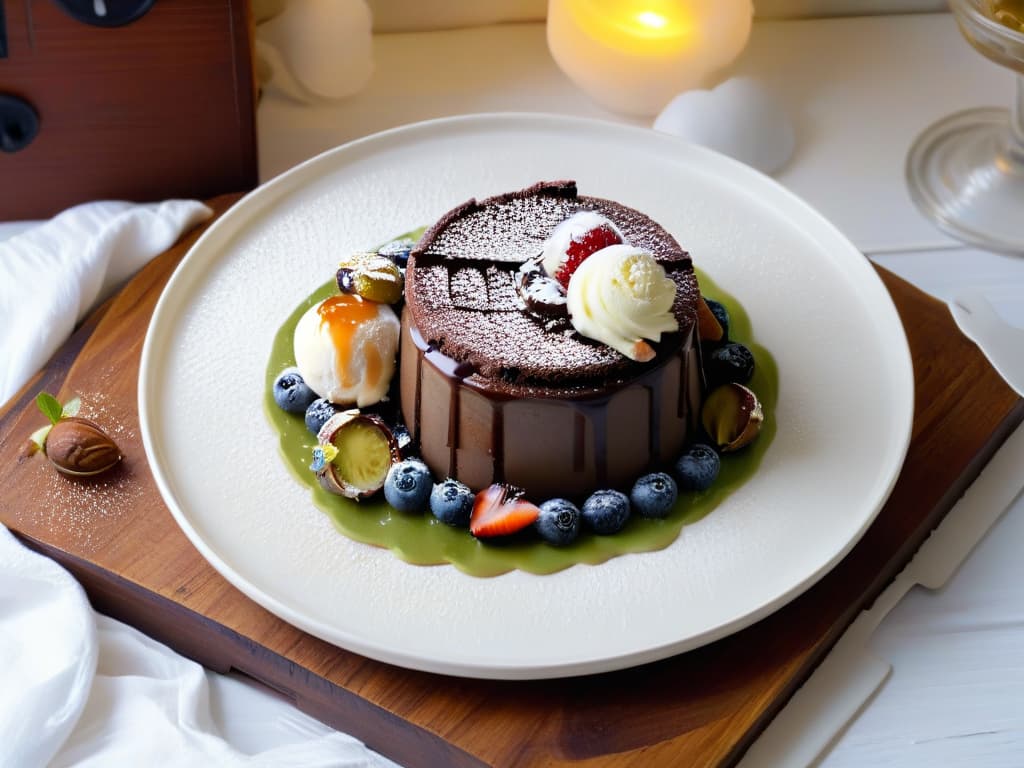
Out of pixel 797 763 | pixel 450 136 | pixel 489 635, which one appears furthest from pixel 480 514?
pixel 450 136

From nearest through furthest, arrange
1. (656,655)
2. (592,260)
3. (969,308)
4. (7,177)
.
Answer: (656,655)
(592,260)
(969,308)
(7,177)

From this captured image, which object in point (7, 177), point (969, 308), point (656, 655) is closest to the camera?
point (656, 655)

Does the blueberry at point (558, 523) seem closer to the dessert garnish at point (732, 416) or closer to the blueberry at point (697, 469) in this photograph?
the blueberry at point (697, 469)

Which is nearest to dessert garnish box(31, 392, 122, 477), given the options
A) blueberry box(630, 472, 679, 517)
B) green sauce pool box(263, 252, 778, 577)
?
green sauce pool box(263, 252, 778, 577)

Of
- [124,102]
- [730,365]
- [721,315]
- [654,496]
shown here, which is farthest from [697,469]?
[124,102]

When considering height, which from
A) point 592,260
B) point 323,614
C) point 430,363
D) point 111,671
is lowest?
point 111,671

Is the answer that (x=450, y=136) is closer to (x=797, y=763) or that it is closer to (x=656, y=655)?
(x=656, y=655)

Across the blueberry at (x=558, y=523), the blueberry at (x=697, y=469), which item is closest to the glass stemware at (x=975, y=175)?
the blueberry at (x=697, y=469)
